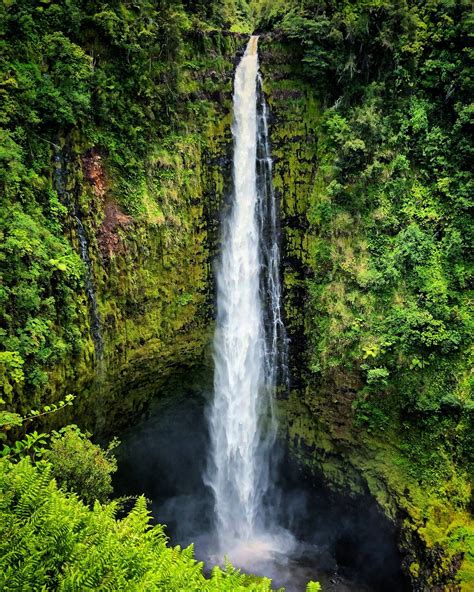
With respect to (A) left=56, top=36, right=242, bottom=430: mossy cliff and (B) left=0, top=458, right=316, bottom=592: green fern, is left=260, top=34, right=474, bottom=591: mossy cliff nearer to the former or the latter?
(A) left=56, top=36, right=242, bottom=430: mossy cliff

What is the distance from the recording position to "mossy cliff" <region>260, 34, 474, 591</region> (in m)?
10.6

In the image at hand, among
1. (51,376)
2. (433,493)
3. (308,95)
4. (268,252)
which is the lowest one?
(433,493)

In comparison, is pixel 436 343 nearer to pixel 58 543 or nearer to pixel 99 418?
pixel 99 418

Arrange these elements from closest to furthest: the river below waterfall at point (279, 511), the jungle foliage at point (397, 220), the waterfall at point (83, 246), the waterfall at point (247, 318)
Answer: the waterfall at point (83, 246) → the jungle foliage at point (397, 220) → the river below waterfall at point (279, 511) → the waterfall at point (247, 318)

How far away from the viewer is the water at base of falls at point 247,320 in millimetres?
13945

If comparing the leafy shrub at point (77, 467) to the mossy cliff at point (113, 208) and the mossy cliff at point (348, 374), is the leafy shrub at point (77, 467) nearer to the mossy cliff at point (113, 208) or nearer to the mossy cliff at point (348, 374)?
the mossy cliff at point (113, 208)

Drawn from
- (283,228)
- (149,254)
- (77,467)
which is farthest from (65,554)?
(283,228)

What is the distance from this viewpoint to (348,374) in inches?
489

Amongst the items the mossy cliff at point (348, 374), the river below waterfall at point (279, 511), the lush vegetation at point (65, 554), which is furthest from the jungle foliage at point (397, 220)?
the lush vegetation at point (65, 554)

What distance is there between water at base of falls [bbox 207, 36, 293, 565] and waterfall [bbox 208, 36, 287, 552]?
31 mm

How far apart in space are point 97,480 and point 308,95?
12754mm

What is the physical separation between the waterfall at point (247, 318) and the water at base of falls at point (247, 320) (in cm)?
3

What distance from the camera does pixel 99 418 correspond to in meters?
11.6

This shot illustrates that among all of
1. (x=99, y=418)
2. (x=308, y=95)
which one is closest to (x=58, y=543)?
(x=99, y=418)
